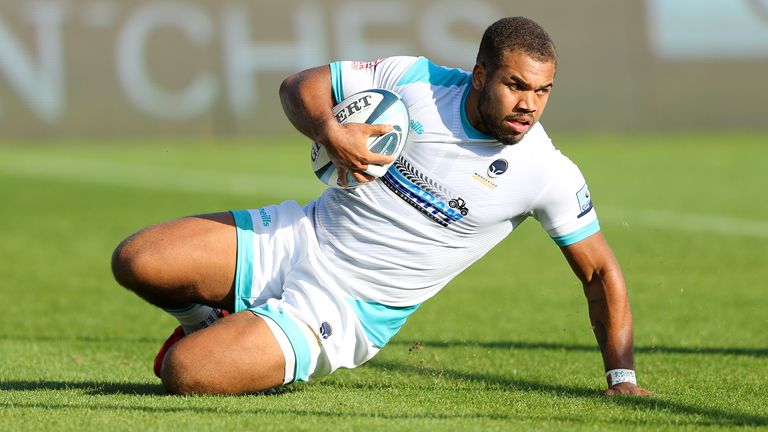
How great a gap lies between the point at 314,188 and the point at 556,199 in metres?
10.8

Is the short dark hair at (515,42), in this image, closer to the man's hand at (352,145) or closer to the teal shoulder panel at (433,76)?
the teal shoulder panel at (433,76)

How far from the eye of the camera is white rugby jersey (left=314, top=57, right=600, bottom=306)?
557 cm

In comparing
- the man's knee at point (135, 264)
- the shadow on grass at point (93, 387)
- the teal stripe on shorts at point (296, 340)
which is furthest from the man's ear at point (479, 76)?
the shadow on grass at point (93, 387)

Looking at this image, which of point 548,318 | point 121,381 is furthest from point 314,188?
point 121,381

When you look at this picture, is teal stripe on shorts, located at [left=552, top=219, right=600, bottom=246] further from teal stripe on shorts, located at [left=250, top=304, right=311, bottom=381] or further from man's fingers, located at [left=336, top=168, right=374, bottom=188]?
teal stripe on shorts, located at [left=250, top=304, right=311, bottom=381]

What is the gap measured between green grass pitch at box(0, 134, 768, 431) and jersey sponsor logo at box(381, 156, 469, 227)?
0.77 m

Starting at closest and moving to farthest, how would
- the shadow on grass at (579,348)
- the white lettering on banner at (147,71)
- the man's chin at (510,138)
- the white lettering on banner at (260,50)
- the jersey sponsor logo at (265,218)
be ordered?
the man's chin at (510,138) < the jersey sponsor logo at (265,218) < the shadow on grass at (579,348) < the white lettering on banner at (147,71) < the white lettering on banner at (260,50)

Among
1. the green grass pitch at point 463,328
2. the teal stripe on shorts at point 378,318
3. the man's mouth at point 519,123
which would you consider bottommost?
the green grass pitch at point 463,328

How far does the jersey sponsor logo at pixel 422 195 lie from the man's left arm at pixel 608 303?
508 millimetres

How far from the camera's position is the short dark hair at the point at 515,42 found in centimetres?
532

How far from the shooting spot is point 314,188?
16234 millimetres

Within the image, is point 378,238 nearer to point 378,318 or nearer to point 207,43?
point 378,318

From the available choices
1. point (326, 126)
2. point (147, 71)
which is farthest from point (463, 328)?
point (147, 71)

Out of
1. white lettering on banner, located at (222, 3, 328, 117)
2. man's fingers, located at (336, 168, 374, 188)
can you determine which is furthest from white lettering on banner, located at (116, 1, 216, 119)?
man's fingers, located at (336, 168, 374, 188)
